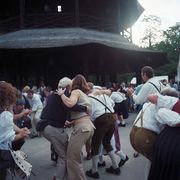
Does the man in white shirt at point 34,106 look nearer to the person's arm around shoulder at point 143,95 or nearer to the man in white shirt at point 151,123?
the person's arm around shoulder at point 143,95

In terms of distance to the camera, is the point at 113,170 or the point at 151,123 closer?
the point at 151,123

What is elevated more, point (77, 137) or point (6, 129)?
point (6, 129)

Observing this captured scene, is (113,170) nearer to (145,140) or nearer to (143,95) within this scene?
(143,95)

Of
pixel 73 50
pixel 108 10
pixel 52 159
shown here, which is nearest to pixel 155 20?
pixel 108 10

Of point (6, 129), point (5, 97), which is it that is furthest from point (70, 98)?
point (6, 129)

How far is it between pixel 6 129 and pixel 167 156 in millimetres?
2048

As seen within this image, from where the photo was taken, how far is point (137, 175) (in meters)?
7.55

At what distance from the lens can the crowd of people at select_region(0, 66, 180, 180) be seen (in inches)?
193

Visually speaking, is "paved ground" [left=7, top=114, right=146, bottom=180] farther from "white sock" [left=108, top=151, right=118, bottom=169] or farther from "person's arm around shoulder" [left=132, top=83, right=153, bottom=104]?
"person's arm around shoulder" [left=132, top=83, right=153, bottom=104]

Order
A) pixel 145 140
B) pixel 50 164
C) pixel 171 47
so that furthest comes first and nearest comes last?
pixel 171 47, pixel 50 164, pixel 145 140

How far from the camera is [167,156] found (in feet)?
16.2

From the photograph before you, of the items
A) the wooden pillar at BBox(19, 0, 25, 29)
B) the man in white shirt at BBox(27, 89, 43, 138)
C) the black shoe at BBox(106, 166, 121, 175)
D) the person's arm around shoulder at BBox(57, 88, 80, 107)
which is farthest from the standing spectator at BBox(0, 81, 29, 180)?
the wooden pillar at BBox(19, 0, 25, 29)

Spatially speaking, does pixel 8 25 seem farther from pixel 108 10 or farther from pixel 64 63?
pixel 108 10

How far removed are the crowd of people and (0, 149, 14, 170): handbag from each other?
0.03 m
